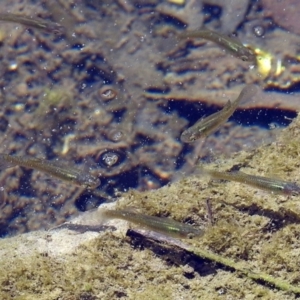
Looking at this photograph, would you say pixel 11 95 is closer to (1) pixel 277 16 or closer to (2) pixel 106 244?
(2) pixel 106 244

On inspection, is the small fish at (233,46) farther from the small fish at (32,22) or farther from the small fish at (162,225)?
the small fish at (162,225)

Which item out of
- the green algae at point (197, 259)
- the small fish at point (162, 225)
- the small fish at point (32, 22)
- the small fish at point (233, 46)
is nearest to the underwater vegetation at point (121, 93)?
the small fish at point (233, 46)

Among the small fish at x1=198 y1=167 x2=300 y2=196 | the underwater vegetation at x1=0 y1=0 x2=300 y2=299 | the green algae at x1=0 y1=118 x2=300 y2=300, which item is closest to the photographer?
the green algae at x1=0 y1=118 x2=300 y2=300

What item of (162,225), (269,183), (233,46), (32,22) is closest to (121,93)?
(32,22)

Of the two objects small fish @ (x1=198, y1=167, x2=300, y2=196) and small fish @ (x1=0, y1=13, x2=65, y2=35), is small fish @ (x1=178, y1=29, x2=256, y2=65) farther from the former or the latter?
small fish @ (x1=0, y1=13, x2=65, y2=35)

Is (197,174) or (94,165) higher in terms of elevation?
(197,174)

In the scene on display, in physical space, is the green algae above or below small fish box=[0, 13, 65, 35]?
below

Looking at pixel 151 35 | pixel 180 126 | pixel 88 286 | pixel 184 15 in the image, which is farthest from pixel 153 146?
pixel 88 286

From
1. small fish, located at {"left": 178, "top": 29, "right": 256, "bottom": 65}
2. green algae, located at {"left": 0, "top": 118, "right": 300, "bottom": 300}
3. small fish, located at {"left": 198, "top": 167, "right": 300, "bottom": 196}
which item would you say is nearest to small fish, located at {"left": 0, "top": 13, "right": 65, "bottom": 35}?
small fish, located at {"left": 178, "top": 29, "right": 256, "bottom": 65}
